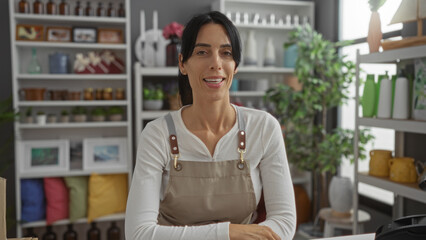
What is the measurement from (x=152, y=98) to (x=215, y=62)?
211cm

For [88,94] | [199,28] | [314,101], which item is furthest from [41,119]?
[199,28]

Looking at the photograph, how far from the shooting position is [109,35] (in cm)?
339

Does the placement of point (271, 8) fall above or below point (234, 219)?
above

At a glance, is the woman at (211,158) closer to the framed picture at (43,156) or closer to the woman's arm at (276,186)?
the woman's arm at (276,186)

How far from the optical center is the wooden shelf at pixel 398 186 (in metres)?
1.97

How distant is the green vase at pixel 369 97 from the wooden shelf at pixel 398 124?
0.17 ft

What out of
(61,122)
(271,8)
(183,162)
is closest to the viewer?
(183,162)

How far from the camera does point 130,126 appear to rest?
3301 millimetres

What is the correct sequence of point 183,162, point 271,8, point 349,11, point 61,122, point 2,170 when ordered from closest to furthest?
point 183,162, point 2,170, point 61,122, point 349,11, point 271,8

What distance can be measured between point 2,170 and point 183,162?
242cm

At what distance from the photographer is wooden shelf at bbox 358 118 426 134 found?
6.51ft

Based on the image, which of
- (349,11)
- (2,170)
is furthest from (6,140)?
(349,11)

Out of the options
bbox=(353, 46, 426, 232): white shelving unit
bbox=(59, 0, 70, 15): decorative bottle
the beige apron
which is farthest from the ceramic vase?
bbox=(59, 0, 70, 15): decorative bottle

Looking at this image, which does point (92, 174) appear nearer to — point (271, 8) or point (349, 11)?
point (271, 8)
